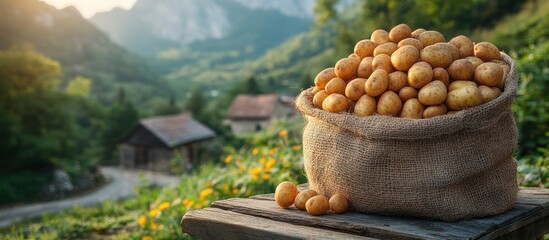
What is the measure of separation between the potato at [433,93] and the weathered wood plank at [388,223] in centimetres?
48

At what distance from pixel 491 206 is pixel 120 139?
33.8 meters

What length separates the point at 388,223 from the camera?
1.95 metres

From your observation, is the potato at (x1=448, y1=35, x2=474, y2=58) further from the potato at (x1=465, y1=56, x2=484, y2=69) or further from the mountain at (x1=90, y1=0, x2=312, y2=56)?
the mountain at (x1=90, y1=0, x2=312, y2=56)

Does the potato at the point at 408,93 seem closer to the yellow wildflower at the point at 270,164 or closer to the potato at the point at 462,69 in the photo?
the potato at the point at 462,69

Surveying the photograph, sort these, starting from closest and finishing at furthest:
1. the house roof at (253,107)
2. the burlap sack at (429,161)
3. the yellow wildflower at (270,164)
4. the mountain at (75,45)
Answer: the burlap sack at (429,161) < the yellow wildflower at (270,164) < the house roof at (253,107) < the mountain at (75,45)

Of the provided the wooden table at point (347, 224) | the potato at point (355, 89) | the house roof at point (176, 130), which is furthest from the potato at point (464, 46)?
the house roof at point (176, 130)

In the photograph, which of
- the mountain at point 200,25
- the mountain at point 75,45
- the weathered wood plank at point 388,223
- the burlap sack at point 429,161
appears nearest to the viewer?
the weathered wood plank at point 388,223

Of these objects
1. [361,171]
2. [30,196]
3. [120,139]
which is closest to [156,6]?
[120,139]

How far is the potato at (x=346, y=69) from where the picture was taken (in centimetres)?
228

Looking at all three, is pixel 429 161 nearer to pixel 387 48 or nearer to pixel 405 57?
pixel 405 57

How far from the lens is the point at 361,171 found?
2.07m

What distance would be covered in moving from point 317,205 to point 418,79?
673 mm

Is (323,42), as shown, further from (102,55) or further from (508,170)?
(508,170)

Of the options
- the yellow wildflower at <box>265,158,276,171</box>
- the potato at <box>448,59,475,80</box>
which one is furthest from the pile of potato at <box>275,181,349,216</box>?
the yellow wildflower at <box>265,158,276,171</box>
